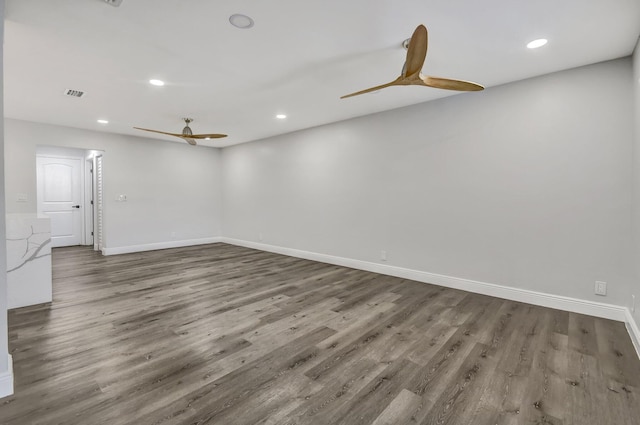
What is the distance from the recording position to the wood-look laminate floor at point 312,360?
1717mm

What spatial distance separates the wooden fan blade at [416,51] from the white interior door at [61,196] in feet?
28.4

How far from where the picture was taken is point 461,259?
13.1 ft

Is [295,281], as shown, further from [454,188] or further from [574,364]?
[574,364]

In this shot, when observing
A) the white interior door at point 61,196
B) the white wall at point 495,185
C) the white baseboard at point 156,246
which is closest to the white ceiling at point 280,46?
the white wall at point 495,185

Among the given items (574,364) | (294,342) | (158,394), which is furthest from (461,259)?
(158,394)

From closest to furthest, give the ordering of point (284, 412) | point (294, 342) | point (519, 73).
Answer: point (284, 412), point (294, 342), point (519, 73)

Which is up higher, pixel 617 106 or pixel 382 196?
pixel 617 106

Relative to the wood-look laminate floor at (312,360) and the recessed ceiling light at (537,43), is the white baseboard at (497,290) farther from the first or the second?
the recessed ceiling light at (537,43)

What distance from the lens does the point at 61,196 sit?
7.42 meters

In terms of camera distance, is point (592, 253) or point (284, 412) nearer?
point (284, 412)

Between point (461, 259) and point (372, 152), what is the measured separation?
2.12 m

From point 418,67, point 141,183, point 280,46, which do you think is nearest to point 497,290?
point 418,67

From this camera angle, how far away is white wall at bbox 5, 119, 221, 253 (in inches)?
207

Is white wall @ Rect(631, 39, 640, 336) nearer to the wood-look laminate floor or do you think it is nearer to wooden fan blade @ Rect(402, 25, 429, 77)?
the wood-look laminate floor
